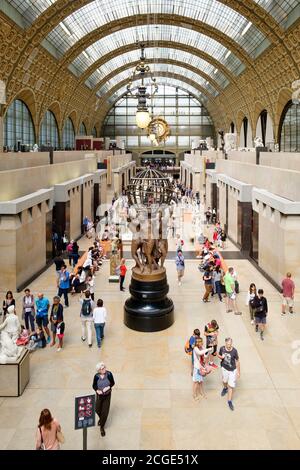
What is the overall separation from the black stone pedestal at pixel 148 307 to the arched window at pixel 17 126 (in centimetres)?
2132

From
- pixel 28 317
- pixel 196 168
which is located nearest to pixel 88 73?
pixel 196 168

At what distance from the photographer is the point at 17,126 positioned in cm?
3350

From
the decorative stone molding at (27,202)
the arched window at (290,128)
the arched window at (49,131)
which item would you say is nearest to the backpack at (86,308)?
the decorative stone molding at (27,202)

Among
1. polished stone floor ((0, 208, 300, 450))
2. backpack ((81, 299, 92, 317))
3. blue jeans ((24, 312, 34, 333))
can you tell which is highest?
backpack ((81, 299, 92, 317))

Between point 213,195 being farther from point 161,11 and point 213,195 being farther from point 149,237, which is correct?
point 161,11

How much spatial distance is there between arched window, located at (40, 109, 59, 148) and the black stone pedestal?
30239 millimetres


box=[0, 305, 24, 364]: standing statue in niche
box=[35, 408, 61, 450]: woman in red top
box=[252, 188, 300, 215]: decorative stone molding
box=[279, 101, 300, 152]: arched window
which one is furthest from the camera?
Result: box=[279, 101, 300, 152]: arched window

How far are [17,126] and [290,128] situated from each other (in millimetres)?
20016

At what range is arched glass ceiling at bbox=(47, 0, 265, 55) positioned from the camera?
36.3m

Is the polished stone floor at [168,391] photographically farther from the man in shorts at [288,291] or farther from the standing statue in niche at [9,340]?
the standing statue in niche at [9,340]

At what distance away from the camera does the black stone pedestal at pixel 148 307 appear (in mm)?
10852

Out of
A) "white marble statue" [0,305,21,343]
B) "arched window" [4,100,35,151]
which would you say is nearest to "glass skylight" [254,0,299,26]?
"arched window" [4,100,35,151]

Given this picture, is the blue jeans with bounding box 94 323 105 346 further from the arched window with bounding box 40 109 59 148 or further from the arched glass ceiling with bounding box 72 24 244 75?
the arched glass ceiling with bounding box 72 24 244 75
